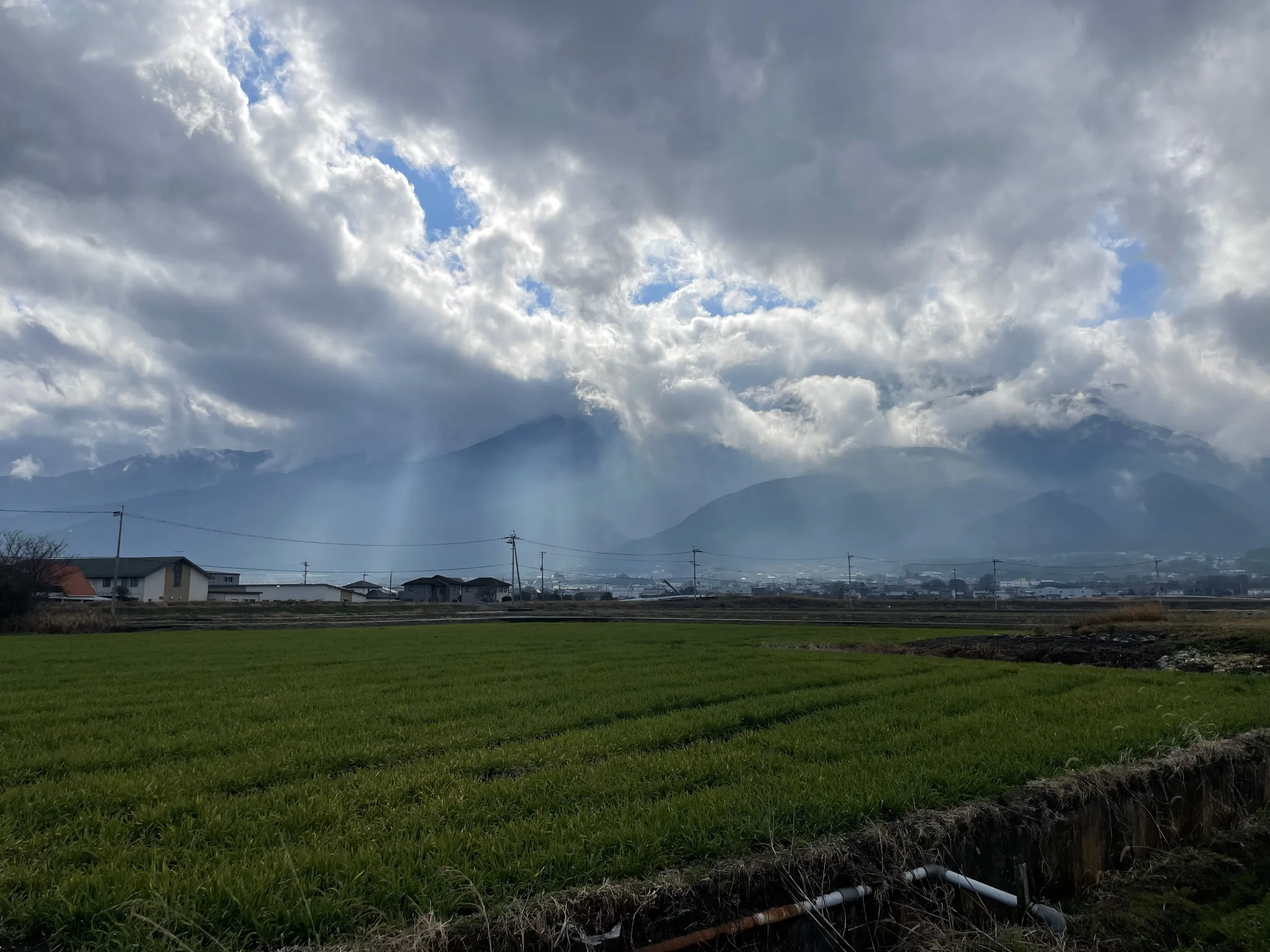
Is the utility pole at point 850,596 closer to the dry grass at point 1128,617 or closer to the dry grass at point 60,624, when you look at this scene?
the dry grass at point 1128,617

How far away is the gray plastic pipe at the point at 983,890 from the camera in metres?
5.70

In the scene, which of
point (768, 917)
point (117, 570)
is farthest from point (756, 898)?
point (117, 570)

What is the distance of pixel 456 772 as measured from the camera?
7641 mm

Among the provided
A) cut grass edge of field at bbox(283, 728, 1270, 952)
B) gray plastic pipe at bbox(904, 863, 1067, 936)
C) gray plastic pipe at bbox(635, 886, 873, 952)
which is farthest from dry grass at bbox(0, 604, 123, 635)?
gray plastic pipe at bbox(904, 863, 1067, 936)

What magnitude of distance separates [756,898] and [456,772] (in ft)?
12.7

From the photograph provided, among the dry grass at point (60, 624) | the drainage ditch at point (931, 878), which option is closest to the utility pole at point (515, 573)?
the dry grass at point (60, 624)

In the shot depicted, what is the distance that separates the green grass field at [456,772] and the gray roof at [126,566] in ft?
289

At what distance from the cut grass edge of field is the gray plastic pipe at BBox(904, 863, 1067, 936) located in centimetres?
10

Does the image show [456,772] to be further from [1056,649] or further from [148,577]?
[148,577]

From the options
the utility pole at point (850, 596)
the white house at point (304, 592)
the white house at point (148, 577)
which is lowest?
the utility pole at point (850, 596)

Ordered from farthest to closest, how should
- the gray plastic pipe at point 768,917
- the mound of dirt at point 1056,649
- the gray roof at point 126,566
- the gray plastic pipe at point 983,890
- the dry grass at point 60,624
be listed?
the gray roof at point 126,566
the dry grass at point 60,624
the mound of dirt at point 1056,649
the gray plastic pipe at point 983,890
the gray plastic pipe at point 768,917

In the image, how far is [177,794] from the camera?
677cm

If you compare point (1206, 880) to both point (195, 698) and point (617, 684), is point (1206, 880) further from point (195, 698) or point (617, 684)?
point (195, 698)

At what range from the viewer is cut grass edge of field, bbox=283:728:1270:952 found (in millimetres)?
4199
